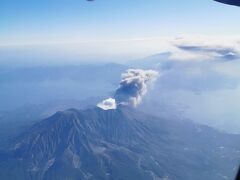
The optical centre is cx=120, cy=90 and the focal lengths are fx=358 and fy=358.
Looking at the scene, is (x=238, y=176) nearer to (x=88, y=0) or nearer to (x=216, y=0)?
(x=216, y=0)

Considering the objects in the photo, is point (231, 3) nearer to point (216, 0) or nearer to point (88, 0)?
point (216, 0)

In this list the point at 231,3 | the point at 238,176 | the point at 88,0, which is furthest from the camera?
the point at 88,0

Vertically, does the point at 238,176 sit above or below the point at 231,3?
below

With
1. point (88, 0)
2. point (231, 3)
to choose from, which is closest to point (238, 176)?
point (231, 3)

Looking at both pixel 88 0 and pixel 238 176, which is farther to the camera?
pixel 88 0

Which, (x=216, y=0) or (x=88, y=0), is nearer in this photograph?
(x=216, y=0)

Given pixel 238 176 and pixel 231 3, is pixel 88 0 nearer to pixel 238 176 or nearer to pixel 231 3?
pixel 231 3

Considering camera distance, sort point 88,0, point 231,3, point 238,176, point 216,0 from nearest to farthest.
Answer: point 238,176 < point 231,3 < point 216,0 < point 88,0

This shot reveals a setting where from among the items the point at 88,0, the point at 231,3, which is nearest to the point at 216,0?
the point at 231,3

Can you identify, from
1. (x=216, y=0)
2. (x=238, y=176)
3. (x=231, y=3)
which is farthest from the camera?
(x=216, y=0)

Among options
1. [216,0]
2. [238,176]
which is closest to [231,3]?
[216,0]
